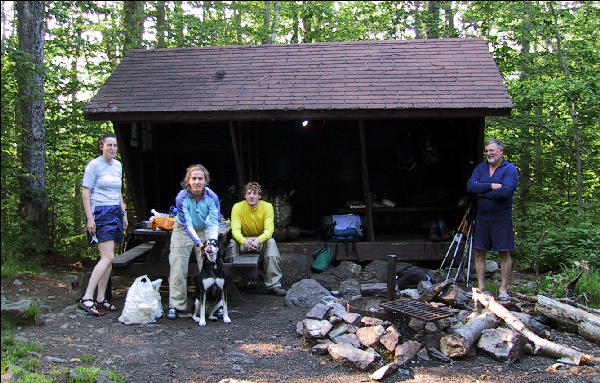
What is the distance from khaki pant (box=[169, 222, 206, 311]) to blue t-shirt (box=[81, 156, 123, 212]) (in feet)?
2.63

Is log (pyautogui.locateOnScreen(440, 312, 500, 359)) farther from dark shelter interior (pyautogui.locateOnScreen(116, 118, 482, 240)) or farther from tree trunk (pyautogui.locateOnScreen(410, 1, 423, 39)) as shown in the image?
tree trunk (pyautogui.locateOnScreen(410, 1, 423, 39))

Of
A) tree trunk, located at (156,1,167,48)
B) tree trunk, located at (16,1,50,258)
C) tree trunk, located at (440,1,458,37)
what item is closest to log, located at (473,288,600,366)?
tree trunk, located at (16,1,50,258)

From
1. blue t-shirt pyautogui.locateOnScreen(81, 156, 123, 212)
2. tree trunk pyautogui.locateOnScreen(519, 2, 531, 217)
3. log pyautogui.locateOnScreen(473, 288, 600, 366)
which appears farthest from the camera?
tree trunk pyautogui.locateOnScreen(519, 2, 531, 217)

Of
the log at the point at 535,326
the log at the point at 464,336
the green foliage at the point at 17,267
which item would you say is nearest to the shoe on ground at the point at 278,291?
the log at the point at 464,336

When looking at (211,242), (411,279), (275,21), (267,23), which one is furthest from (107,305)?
(267,23)

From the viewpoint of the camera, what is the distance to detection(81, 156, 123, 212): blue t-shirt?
5.49m

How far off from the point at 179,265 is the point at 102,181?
4.18 ft

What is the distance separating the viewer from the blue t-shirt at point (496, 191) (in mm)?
5840

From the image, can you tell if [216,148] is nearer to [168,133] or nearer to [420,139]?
[168,133]

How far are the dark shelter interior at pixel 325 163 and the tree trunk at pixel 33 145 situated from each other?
5.81ft

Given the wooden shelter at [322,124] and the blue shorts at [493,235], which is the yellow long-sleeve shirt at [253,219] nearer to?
the wooden shelter at [322,124]

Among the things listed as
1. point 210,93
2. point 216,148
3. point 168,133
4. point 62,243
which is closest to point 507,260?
point 210,93

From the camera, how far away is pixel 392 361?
423 centimetres

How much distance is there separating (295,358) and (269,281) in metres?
2.34
